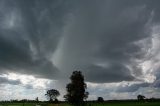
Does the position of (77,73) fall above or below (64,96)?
above

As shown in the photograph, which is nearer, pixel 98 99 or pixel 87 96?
pixel 87 96

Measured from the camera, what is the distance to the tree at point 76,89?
122750mm

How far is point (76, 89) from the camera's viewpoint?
Answer: 122 m

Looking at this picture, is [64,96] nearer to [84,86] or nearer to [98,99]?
[84,86]

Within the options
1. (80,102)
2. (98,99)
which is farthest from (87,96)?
(98,99)

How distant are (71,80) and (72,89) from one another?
4056 millimetres

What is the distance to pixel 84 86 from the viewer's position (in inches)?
4924

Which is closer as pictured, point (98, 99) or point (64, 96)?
point (64, 96)

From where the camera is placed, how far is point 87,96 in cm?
12412

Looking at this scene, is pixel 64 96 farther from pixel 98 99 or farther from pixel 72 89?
pixel 98 99

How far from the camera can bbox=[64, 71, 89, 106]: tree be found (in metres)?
123

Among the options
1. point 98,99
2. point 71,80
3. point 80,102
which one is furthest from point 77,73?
point 98,99

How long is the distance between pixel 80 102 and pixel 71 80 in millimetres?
10118

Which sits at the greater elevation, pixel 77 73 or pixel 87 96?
pixel 77 73
